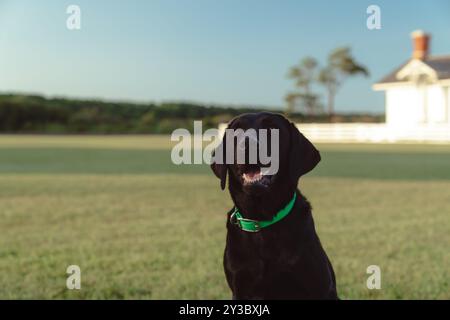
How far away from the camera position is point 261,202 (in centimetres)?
152

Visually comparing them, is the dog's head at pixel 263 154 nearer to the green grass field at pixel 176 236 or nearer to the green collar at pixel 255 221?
the green collar at pixel 255 221

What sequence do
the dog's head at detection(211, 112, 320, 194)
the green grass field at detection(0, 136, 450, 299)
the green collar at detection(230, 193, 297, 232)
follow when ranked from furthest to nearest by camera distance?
the green grass field at detection(0, 136, 450, 299) → the green collar at detection(230, 193, 297, 232) → the dog's head at detection(211, 112, 320, 194)

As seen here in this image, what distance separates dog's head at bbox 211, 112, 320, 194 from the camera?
45.2 inches

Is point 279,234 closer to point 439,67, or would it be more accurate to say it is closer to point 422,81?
point 422,81

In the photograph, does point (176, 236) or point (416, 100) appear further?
point (416, 100)

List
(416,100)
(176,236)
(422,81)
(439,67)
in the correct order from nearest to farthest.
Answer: (422,81), (439,67), (176,236), (416,100)

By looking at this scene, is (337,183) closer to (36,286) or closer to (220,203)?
(220,203)

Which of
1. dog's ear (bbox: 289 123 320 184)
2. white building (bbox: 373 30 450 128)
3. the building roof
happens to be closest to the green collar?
dog's ear (bbox: 289 123 320 184)

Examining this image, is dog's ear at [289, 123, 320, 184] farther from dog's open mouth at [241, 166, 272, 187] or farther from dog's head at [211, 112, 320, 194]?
dog's open mouth at [241, 166, 272, 187]

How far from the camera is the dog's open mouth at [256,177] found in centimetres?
121

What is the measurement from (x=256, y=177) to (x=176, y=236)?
7761 mm

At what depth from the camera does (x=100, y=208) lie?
12242 mm

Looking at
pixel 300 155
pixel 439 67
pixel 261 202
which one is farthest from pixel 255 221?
pixel 439 67
